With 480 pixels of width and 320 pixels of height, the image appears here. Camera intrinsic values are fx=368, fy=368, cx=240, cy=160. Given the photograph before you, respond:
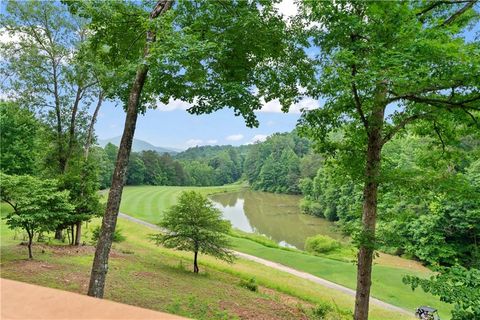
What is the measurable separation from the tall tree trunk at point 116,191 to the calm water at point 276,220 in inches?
940

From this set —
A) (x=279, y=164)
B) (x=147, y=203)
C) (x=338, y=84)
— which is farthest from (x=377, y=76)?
(x=279, y=164)

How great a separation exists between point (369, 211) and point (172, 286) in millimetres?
7561

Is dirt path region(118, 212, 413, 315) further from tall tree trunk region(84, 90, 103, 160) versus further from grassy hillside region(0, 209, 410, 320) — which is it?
tall tree trunk region(84, 90, 103, 160)

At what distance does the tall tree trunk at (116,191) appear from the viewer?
6.52m

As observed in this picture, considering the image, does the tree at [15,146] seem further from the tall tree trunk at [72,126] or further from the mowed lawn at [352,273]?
the mowed lawn at [352,273]

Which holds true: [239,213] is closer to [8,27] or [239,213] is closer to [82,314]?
[8,27]

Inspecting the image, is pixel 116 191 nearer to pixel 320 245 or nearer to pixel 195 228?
pixel 195 228

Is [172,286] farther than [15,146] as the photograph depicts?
No

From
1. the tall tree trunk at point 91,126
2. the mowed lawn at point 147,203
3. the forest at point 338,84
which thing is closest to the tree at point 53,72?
the tall tree trunk at point 91,126

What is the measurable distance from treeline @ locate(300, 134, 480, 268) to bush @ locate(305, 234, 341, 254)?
12.0 feet

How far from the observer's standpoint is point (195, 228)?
51.0 ft

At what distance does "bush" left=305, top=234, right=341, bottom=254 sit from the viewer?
96.6 feet

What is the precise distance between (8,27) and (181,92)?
1232 centimetres

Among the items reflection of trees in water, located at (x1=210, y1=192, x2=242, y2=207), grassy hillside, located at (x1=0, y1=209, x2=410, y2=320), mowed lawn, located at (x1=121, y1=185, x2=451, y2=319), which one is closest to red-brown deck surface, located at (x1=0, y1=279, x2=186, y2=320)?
grassy hillside, located at (x1=0, y1=209, x2=410, y2=320)
